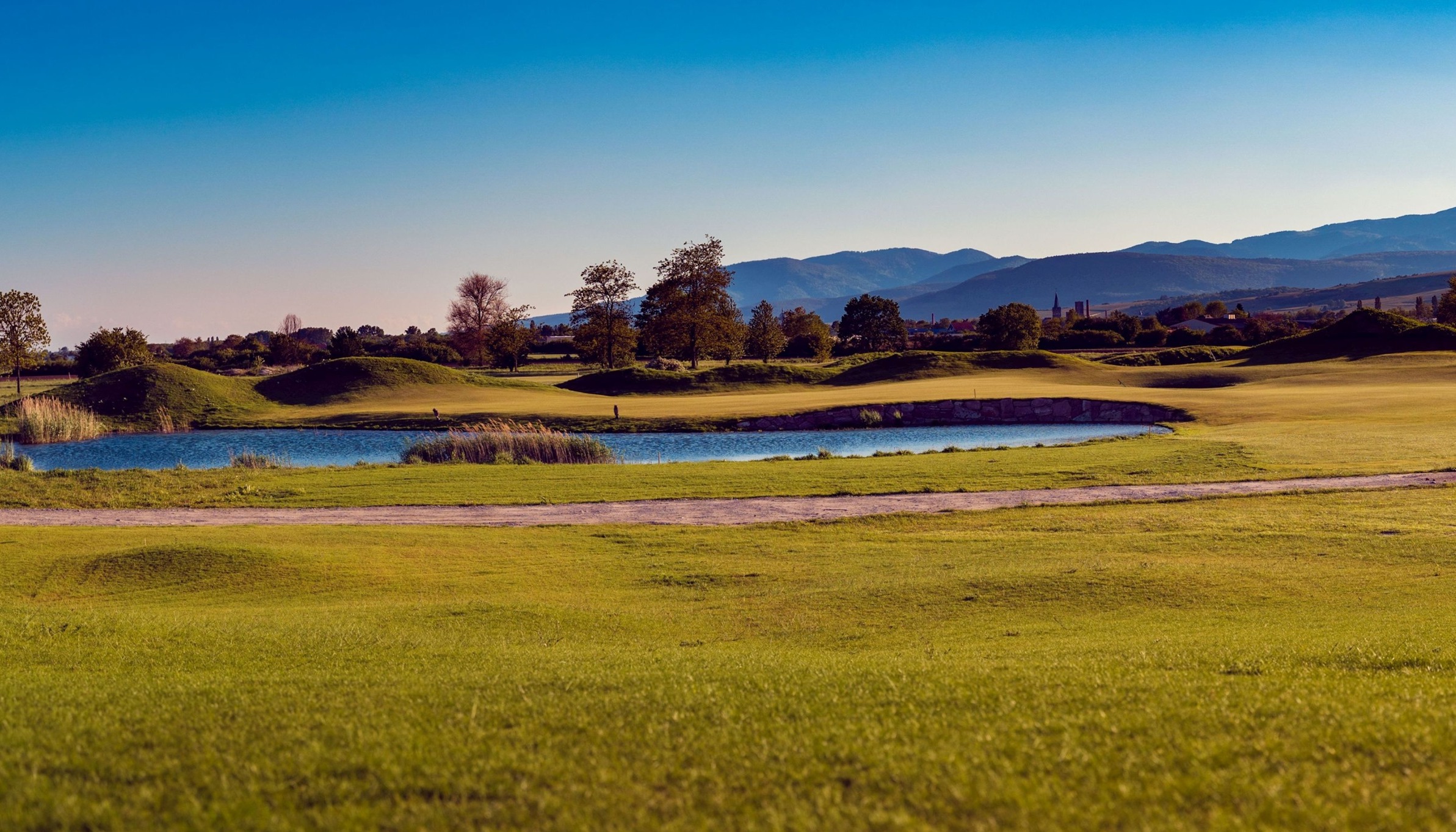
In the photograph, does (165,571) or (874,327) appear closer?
(165,571)

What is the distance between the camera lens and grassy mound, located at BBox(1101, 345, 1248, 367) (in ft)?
254

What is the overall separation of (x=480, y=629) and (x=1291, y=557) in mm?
12267

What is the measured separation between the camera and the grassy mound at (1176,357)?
3046 inches

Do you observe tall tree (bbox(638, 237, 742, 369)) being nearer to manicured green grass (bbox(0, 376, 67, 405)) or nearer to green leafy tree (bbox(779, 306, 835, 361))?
green leafy tree (bbox(779, 306, 835, 361))

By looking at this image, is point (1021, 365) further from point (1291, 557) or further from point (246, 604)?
point (246, 604)

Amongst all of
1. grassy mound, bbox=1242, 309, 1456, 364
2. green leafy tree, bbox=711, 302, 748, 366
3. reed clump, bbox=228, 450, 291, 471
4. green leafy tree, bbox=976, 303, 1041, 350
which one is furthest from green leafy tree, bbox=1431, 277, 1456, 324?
reed clump, bbox=228, 450, 291, 471

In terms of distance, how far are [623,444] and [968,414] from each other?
64.5 ft

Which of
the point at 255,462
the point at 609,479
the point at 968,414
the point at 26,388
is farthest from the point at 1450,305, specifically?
the point at 26,388

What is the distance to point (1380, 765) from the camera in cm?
538

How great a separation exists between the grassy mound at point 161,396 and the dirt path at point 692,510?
36.1 m

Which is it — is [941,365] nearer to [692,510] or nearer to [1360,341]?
[1360,341]

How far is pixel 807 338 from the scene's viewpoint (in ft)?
369

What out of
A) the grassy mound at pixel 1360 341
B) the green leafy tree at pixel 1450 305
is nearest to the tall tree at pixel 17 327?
the grassy mound at pixel 1360 341

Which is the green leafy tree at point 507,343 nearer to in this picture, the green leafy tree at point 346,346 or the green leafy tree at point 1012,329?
the green leafy tree at point 346,346
